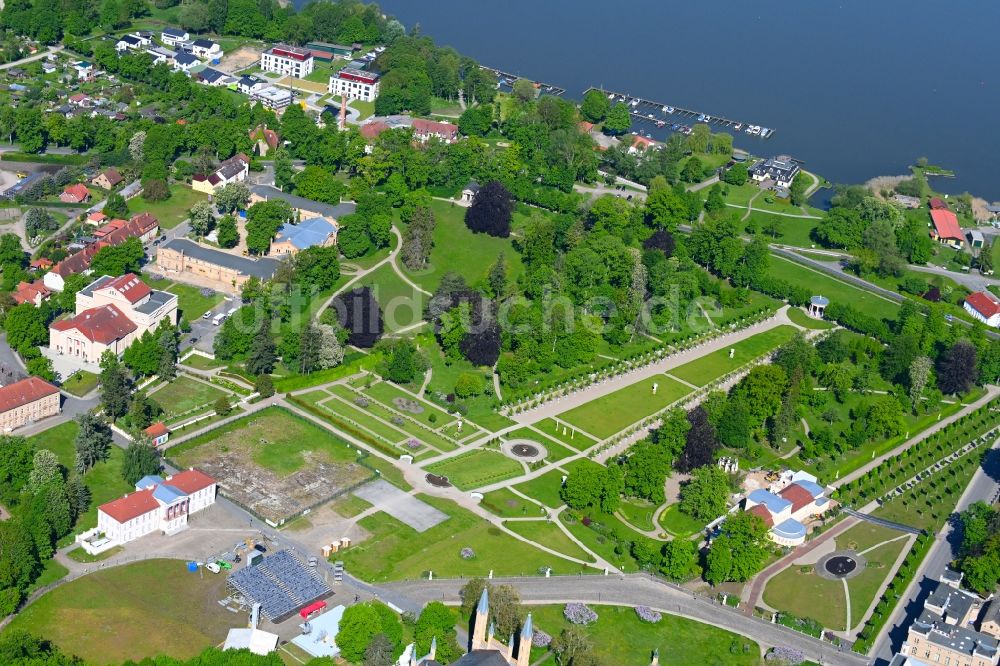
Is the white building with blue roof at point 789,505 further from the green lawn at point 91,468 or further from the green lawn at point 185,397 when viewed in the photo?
the green lawn at point 91,468

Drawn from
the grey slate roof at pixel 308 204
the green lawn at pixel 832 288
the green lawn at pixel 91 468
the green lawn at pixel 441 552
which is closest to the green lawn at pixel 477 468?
the green lawn at pixel 441 552

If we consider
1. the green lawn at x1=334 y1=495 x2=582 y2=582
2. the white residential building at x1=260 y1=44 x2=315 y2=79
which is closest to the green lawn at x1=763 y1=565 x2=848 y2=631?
the green lawn at x1=334 y1=495 x2=582 y2=582

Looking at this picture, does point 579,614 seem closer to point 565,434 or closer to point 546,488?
point 546,488

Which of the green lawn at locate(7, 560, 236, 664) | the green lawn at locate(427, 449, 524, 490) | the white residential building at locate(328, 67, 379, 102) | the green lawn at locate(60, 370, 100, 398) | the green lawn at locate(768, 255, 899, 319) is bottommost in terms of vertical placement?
the green lawn at locate(7, 560, 236, 664)

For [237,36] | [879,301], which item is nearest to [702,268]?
[879,301]

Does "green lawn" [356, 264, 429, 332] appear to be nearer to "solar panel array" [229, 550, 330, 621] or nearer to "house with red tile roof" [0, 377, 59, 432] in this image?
"house with red tile roof" [0, 377, 59, 432]
